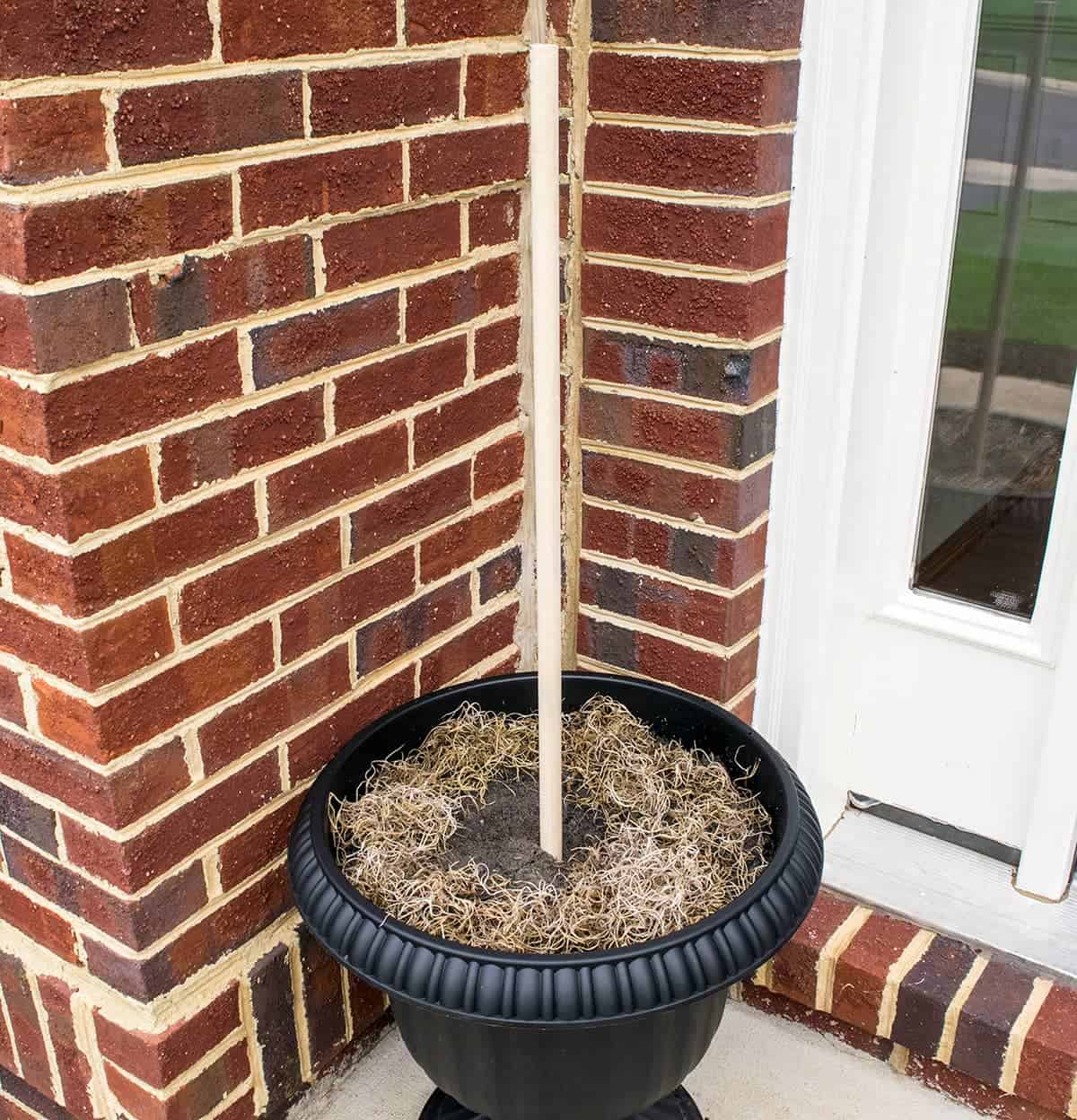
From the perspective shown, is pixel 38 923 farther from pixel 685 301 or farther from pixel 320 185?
pixel 685 301

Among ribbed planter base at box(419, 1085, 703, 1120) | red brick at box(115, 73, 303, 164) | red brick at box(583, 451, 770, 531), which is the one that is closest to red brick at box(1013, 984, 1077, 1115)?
ribbed planter base at box(419, 1085, 703, 1120)

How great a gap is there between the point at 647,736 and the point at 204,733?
593 mm

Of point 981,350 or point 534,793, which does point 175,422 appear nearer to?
point 534,793

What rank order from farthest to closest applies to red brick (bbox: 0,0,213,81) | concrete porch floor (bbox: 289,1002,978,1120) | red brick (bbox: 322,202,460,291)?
concrete porch floor (bbox: 289,1002,978,1120), red brick (bbox: 322,202,460,291), red brick (bbox: 0,0,213,81)

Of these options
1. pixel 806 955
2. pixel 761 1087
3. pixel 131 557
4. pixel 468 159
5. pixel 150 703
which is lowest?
pixel 761 1087

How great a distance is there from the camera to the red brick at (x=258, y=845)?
148cm

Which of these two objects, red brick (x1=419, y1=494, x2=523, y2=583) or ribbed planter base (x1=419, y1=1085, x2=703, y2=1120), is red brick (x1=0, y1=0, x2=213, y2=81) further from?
ribbed planter base (x1=419, y1=1085, x2=703, y2=1120)

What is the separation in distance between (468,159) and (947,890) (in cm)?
126

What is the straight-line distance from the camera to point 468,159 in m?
1.53

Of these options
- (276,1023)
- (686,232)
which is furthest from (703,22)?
(276,1023)

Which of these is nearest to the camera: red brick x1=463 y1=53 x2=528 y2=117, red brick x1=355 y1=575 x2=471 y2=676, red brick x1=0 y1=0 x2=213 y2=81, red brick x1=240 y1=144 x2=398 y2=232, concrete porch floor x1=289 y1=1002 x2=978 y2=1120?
red brick x1=0 y1=0 x2=213 y2=81

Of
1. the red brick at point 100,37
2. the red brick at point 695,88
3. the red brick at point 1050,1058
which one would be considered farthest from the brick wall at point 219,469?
the red brick at point 1050,1058

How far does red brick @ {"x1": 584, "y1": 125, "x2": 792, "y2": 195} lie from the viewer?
60.6 inches

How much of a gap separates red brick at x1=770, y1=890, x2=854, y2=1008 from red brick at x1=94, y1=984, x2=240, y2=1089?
79cm
